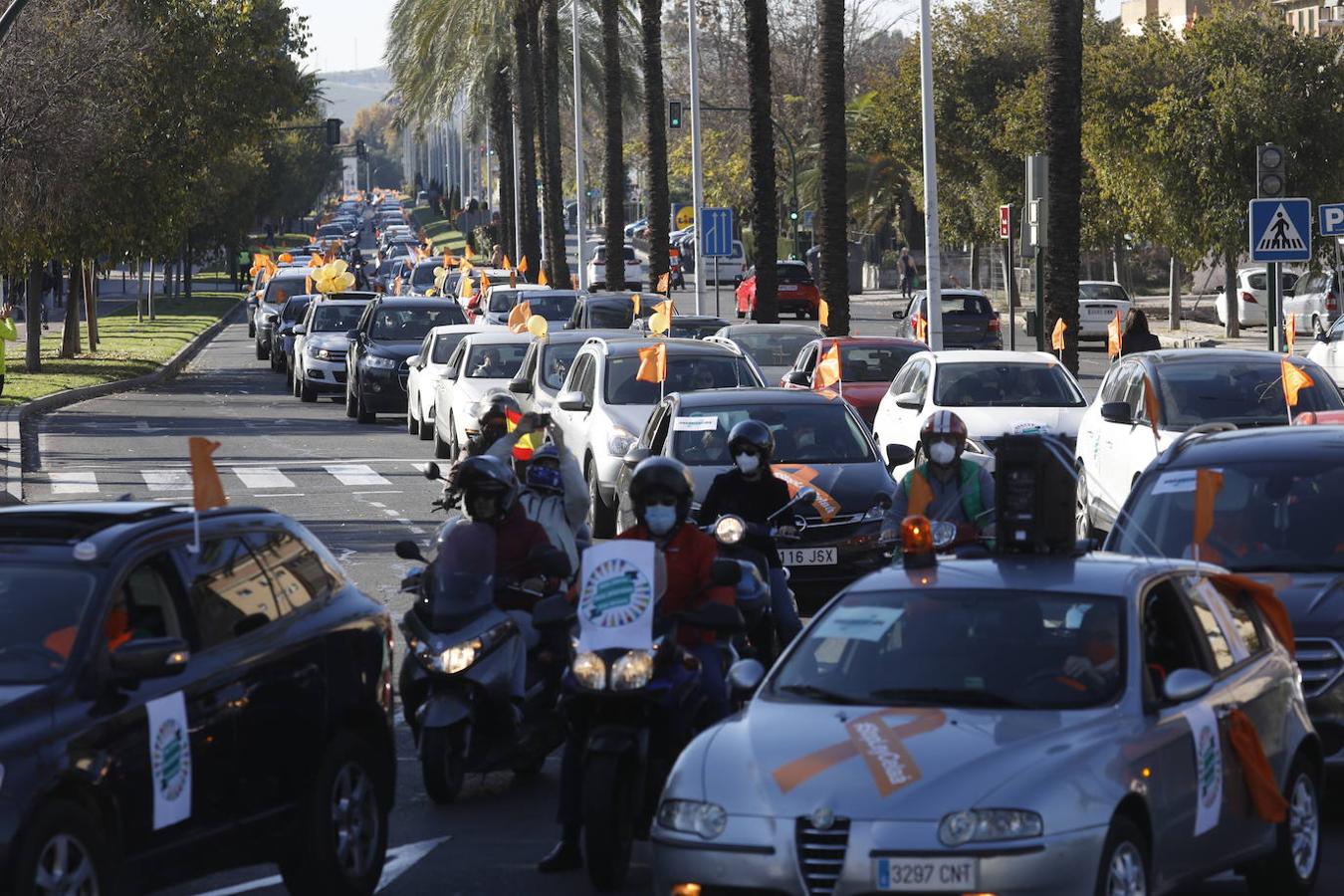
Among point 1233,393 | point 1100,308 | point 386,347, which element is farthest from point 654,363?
point 1100,308

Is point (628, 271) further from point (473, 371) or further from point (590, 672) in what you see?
point (590, 672)

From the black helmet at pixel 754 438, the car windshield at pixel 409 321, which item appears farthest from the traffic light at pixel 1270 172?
the black helmet at pixel 754 438

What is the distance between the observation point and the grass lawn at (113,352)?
41.7 meters

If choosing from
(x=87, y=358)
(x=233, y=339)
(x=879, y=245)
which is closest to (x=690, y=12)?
(x=87, y=358)

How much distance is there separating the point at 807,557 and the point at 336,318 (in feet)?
87.2

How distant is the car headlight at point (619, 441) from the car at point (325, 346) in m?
19.2

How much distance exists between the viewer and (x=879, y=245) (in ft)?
310

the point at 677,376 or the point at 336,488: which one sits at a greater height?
the point at 677,376

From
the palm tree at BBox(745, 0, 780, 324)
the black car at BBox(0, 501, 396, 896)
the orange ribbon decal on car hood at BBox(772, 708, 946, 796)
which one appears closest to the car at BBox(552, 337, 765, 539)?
the black car at BBox(0, 501, 396, 896)

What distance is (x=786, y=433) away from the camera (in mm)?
17125

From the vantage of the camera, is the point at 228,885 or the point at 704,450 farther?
the point at 704,450

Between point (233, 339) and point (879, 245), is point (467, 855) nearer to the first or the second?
point (233, 339)

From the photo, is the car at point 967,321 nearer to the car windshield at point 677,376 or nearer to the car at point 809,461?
the car windshield at point 677,376

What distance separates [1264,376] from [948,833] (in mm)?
12592
